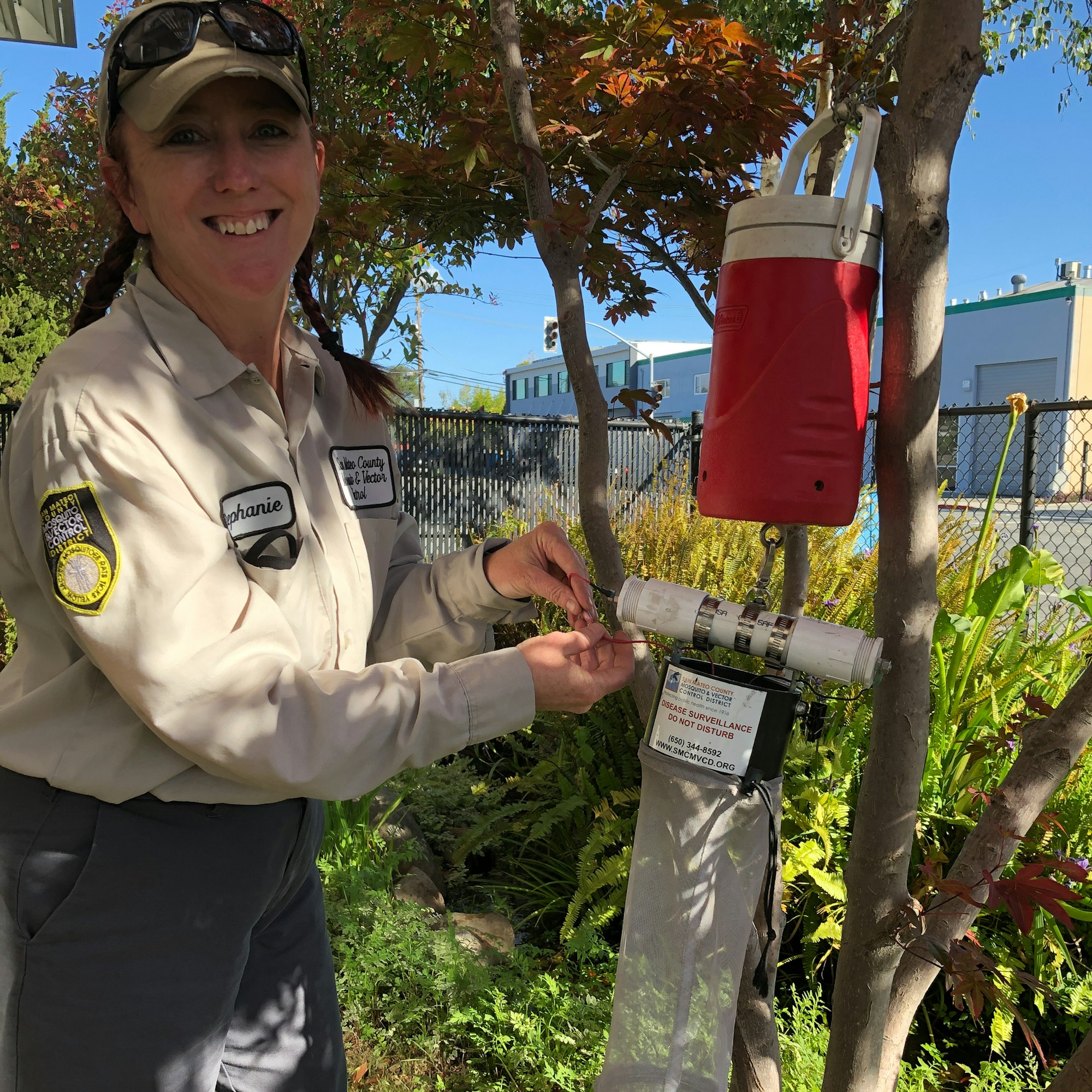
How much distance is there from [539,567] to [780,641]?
565 mm

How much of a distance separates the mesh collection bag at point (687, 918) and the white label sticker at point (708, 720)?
0.9 inches

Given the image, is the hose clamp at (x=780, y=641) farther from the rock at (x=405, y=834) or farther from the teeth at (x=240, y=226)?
the rock at (x=405, y=834)

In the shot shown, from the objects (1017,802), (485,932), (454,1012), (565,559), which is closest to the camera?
(1017,802)

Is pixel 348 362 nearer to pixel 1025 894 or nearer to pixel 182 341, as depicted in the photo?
pixel 182 341

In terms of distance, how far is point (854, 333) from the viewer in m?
1.24

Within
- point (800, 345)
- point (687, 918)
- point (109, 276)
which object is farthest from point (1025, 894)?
point (109, 276)

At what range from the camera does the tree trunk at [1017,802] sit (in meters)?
1.41

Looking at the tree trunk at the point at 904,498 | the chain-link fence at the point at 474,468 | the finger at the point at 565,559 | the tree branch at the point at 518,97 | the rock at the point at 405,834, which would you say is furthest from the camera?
the chain-link fence at the point at 474,468

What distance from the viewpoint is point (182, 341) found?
1.33 meters

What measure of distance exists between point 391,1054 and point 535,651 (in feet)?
5.92

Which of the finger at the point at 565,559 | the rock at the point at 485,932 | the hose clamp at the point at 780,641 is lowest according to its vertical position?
the rock at the point at 485,932

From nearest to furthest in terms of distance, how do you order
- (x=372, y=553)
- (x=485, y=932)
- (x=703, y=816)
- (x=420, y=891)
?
(x=703, y=816), (x=372, y=553), (x=485, y=932), (x=420, y=891)

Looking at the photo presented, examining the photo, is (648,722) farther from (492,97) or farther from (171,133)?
(492,97)

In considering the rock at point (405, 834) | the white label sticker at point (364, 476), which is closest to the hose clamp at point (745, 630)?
the white label sticker at point (364, 476)
